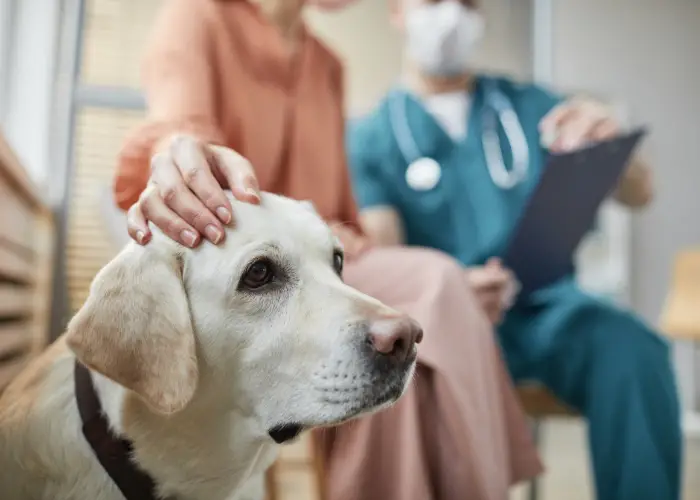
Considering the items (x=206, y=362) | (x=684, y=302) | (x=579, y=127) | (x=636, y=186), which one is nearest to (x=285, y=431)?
(x=206, y=362)

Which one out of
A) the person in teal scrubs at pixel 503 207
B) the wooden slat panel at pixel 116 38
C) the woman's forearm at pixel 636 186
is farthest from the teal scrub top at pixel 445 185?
the wooden slat panel at pixel 116 38

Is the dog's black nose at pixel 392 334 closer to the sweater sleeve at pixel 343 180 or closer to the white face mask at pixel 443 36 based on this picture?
the sweater sleeve at pixel 343 180

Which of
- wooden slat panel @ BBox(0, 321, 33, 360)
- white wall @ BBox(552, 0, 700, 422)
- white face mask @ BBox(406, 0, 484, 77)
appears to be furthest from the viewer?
white wall @ BBox(552, 0, 700, 422)

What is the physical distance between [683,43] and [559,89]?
15cm

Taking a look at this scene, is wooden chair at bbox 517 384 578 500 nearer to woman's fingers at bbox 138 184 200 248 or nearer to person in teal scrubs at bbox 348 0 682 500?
person in teal scrubs at bbox 348 0 682 500

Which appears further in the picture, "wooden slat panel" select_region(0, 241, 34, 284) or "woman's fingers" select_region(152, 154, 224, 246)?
"wooden slat panel" select_region(0, 241, 34, 284)

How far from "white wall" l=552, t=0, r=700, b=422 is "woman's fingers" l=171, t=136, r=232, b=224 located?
1.94 ft

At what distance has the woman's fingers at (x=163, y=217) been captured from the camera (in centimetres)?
30

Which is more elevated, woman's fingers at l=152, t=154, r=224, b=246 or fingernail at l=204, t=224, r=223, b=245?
woman's fingers at l=152, t=154, r=224, b=246

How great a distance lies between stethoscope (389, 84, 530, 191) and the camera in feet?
2.22

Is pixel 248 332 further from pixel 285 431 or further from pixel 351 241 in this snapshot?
pixel 351 241

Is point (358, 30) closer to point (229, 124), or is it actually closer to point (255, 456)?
point (229, 124)

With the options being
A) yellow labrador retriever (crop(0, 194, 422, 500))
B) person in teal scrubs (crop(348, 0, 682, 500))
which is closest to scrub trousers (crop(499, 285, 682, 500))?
person in teal scrubs (crop(348, 0, 682, 500))

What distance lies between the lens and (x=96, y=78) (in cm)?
47
